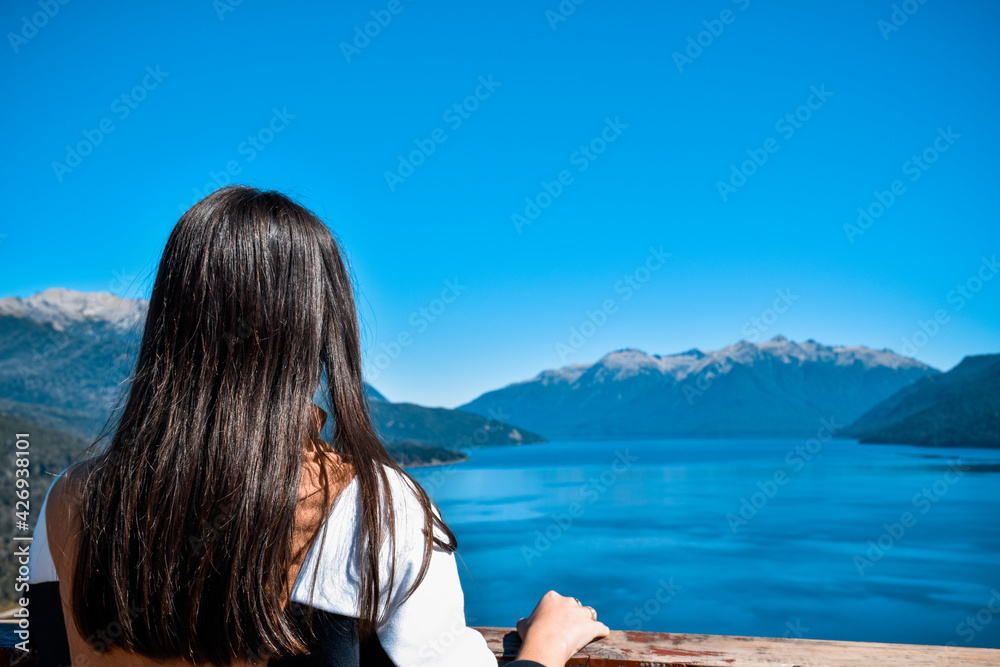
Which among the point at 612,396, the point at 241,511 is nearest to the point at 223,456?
the point at 241,511

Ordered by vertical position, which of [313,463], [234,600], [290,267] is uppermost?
[290,267]

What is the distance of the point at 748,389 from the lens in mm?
158875

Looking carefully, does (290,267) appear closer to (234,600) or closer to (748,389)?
(234,600)

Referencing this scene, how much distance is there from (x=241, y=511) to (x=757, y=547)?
3320cm

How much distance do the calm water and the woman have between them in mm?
20612

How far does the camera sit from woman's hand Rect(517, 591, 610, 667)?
3.27 feet

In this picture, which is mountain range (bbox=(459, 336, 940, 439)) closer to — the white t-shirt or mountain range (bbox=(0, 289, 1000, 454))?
mountain range (bbox=(0, 289, 1000, 454))

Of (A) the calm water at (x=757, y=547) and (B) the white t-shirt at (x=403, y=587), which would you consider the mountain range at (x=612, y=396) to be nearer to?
(B) the white t-shirt at (x=403, y=587)

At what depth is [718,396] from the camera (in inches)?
6122

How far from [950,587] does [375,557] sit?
30.0 meters

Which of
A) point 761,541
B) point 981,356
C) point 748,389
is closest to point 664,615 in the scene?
point 761,541

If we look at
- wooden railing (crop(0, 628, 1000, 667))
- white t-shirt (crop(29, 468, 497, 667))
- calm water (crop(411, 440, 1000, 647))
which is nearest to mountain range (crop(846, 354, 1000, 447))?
calm water (crop(411, 440, 1000, 647))

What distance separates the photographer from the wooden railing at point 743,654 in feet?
3.62

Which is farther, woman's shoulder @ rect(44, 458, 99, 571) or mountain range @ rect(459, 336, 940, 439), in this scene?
mountain range @ rect(459, 336, 940, 439)
